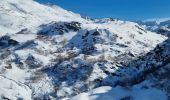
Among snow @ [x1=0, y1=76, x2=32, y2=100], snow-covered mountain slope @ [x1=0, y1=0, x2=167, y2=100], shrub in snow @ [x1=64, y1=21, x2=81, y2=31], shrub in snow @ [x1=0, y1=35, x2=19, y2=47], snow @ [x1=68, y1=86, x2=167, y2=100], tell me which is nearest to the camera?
snow @ [x1=68, y1=86, x2=167, y2=100]

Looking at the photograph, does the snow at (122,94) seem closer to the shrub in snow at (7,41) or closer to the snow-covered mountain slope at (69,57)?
the snow-covered mountain slope at (69,57)

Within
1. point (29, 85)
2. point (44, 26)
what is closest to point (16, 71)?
point (29, 85)

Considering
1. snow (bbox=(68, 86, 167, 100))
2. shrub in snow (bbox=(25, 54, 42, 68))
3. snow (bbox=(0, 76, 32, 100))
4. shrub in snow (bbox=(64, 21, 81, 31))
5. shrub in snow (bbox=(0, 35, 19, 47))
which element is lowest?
snow (bbox=(68, 86, 167, 100))

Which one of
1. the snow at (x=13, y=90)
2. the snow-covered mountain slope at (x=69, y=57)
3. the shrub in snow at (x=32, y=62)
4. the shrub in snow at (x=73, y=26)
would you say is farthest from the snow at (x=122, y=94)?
the shrub in snow at (x=73, y=26)

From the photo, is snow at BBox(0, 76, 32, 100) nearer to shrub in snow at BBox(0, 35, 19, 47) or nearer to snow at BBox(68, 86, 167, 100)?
snow at BBox(68, 86, 167, 100)

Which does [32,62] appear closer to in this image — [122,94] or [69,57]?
[69,57]

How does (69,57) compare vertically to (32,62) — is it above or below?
above

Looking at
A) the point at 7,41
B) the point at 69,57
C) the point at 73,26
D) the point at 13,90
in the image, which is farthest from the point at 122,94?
the point at 73,26

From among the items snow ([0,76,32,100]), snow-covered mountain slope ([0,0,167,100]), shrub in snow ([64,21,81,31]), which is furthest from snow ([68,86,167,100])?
shrub in snow ([64,21,81,31])
